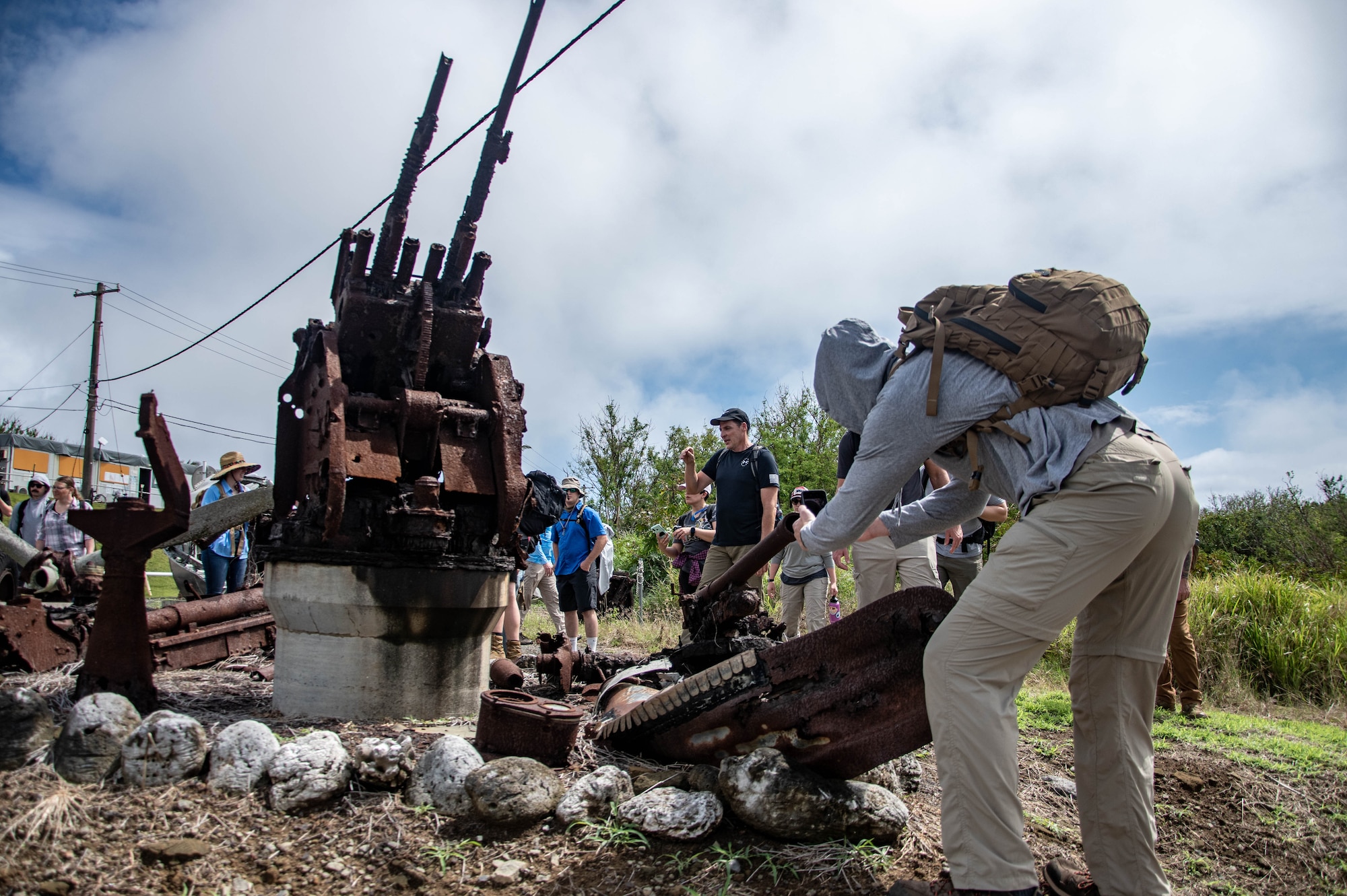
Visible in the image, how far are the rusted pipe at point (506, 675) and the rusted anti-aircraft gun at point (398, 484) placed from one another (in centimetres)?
13

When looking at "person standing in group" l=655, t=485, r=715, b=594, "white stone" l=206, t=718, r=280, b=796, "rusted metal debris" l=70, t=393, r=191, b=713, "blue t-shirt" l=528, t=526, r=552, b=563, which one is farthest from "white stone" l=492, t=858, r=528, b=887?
"blue t-shirt" l=528, t=526, r=552, b=563

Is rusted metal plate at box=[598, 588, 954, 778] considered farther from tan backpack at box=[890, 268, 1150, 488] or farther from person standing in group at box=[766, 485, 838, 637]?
person standing in group at box=[766, 485, 838, 637]

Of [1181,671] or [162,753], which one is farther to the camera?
[1181,671]

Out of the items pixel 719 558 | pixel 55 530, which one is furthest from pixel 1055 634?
pixel 55 530

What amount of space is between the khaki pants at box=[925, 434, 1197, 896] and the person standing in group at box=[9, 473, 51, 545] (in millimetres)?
9773

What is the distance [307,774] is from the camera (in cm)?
297

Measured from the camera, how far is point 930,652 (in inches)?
91.0

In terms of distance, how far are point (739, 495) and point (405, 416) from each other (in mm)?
2632

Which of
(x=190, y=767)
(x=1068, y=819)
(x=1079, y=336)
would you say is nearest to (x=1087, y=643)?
(x=1079, y=336)

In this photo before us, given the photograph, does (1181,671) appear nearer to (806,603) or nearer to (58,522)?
(806,603)

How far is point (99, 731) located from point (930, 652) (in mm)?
2881

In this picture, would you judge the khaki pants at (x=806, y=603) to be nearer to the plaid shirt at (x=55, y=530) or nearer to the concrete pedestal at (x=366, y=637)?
the concrete pedestal at (x=366, y=637)

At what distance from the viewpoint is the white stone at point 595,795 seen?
9.54 ft

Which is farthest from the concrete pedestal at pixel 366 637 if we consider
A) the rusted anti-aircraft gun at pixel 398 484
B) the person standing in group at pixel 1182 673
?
the person standing in group at pixel 1182 673
